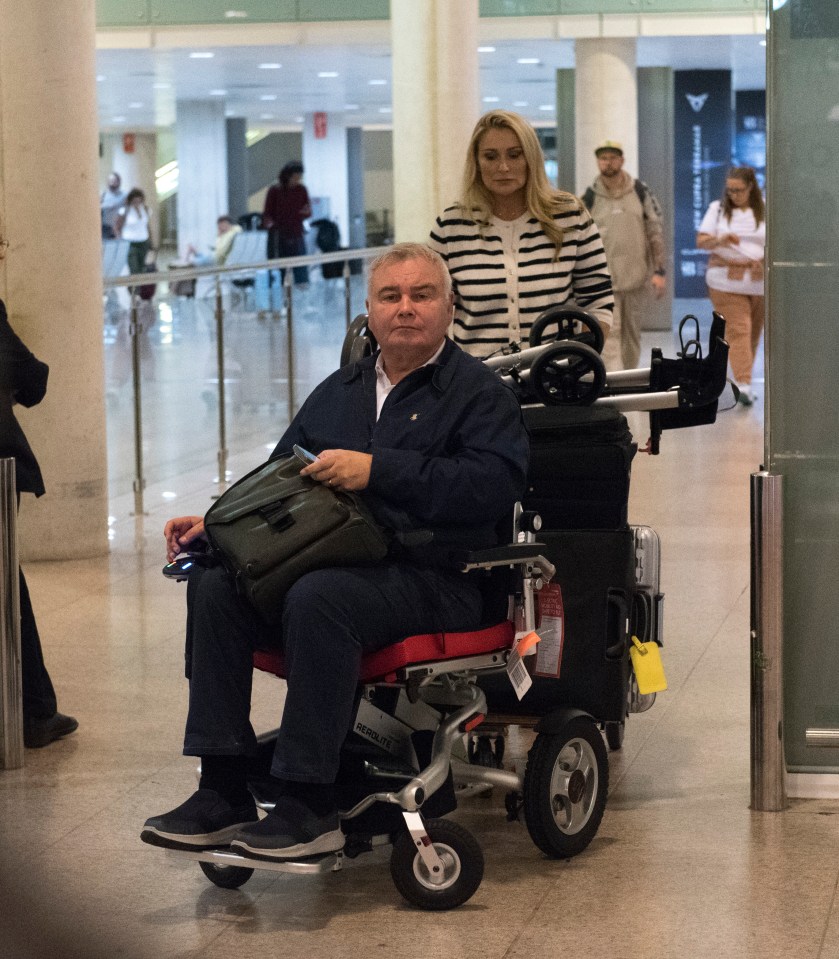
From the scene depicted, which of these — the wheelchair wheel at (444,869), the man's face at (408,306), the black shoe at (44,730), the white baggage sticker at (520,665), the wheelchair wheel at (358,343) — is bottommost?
the black shoe at (44,730)

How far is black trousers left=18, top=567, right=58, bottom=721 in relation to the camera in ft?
13.4

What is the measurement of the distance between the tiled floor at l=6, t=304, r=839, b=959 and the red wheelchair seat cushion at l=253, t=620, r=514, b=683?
0.42m

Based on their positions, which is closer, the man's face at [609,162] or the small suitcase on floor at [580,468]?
the small suitcase on floor at [580,468]

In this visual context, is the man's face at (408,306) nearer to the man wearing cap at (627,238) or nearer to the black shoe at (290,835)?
the black shoe at (290,835)

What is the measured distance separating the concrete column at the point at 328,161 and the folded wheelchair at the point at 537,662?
3606 centimetres

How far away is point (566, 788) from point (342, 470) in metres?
0.77

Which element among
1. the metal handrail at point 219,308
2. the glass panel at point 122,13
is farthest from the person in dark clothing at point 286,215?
the metal handrail at point 219,308

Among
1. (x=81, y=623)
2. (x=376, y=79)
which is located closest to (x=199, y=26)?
(x=376, y=79)

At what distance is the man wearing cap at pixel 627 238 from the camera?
11164mm

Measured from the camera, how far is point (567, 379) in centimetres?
343

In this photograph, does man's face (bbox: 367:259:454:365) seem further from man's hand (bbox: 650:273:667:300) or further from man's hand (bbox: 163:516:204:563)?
man's hand (bbox: 650:273:667:300)

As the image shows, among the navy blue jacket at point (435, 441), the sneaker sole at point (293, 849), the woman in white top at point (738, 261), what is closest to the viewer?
the sneaker sole at point (293, 849)

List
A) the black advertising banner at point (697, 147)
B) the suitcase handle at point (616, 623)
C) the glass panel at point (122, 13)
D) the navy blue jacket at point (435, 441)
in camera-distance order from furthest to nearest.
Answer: the black advertising banner at point (697, 147), the glass panel at point (122, 13), the suitcase handle at point (616, 623), the navy blue jacket at point (435, 441)

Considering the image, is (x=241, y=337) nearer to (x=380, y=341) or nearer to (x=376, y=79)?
(x=380, y=341)
